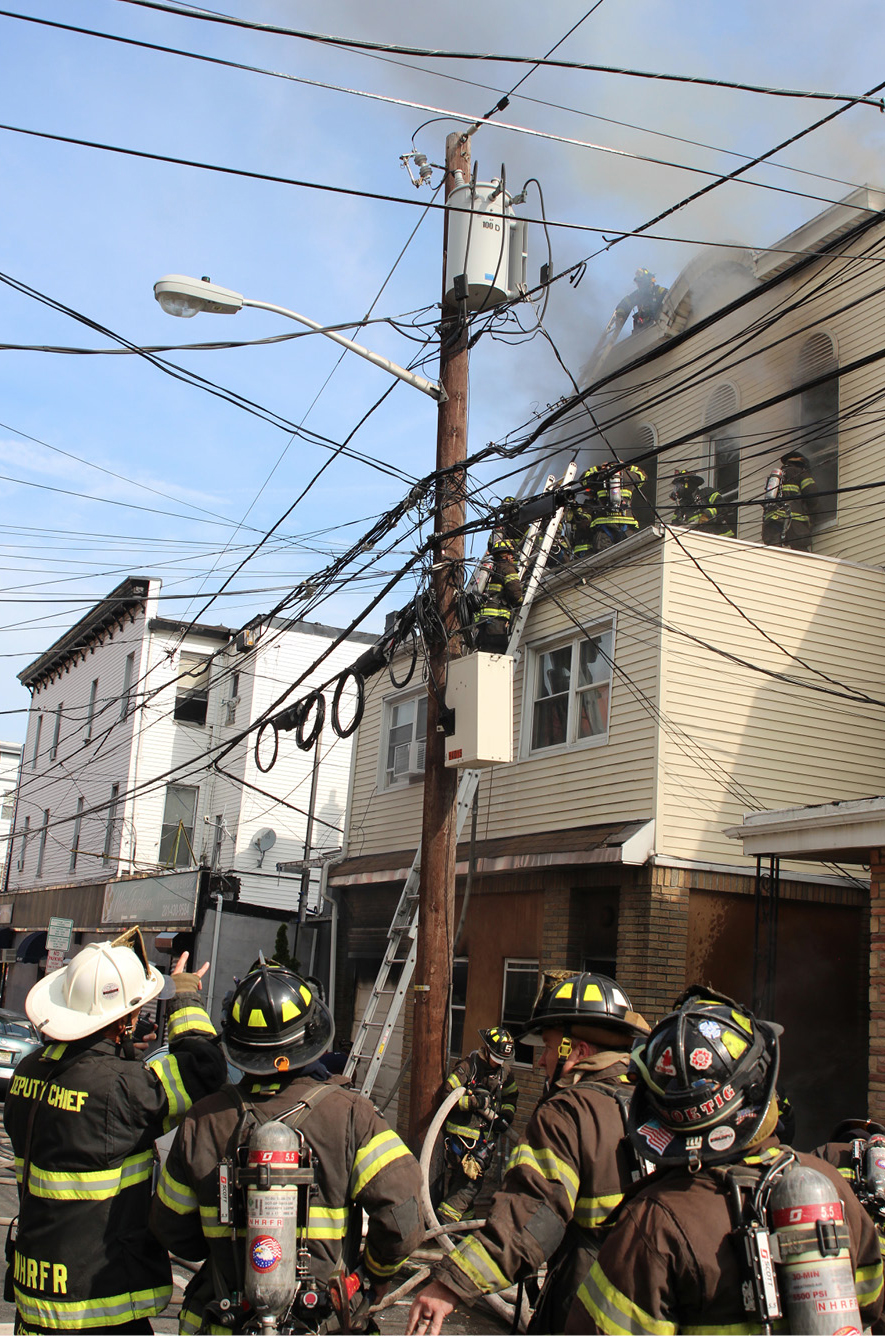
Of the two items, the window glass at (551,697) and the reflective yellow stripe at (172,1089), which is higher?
the window glass at (551,697)

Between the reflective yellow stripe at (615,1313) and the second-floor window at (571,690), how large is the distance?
357 inches

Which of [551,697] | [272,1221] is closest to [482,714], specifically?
[551,697]

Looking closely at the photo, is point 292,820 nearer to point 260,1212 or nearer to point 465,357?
point 465,357

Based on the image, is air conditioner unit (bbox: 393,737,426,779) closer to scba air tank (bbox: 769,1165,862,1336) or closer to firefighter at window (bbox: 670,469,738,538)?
firefighter at window (bbox: 670,469,738,538)

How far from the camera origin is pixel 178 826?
1064 inches

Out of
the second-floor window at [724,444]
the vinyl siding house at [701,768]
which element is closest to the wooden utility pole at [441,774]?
the vinyl siding house at [701,768]

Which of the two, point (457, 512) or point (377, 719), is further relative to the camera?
point (377, 719)

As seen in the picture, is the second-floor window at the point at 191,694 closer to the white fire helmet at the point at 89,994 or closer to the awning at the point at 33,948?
the awning at the point at 33,948

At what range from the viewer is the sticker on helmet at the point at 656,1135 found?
240cm

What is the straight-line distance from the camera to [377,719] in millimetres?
16469

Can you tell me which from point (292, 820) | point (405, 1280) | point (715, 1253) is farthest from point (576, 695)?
point (292, 820)

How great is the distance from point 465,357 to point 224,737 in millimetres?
18794

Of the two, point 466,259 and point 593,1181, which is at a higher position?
point 466,259

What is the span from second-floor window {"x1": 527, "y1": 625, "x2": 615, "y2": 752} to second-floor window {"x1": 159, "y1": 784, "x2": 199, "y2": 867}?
15.4 m
